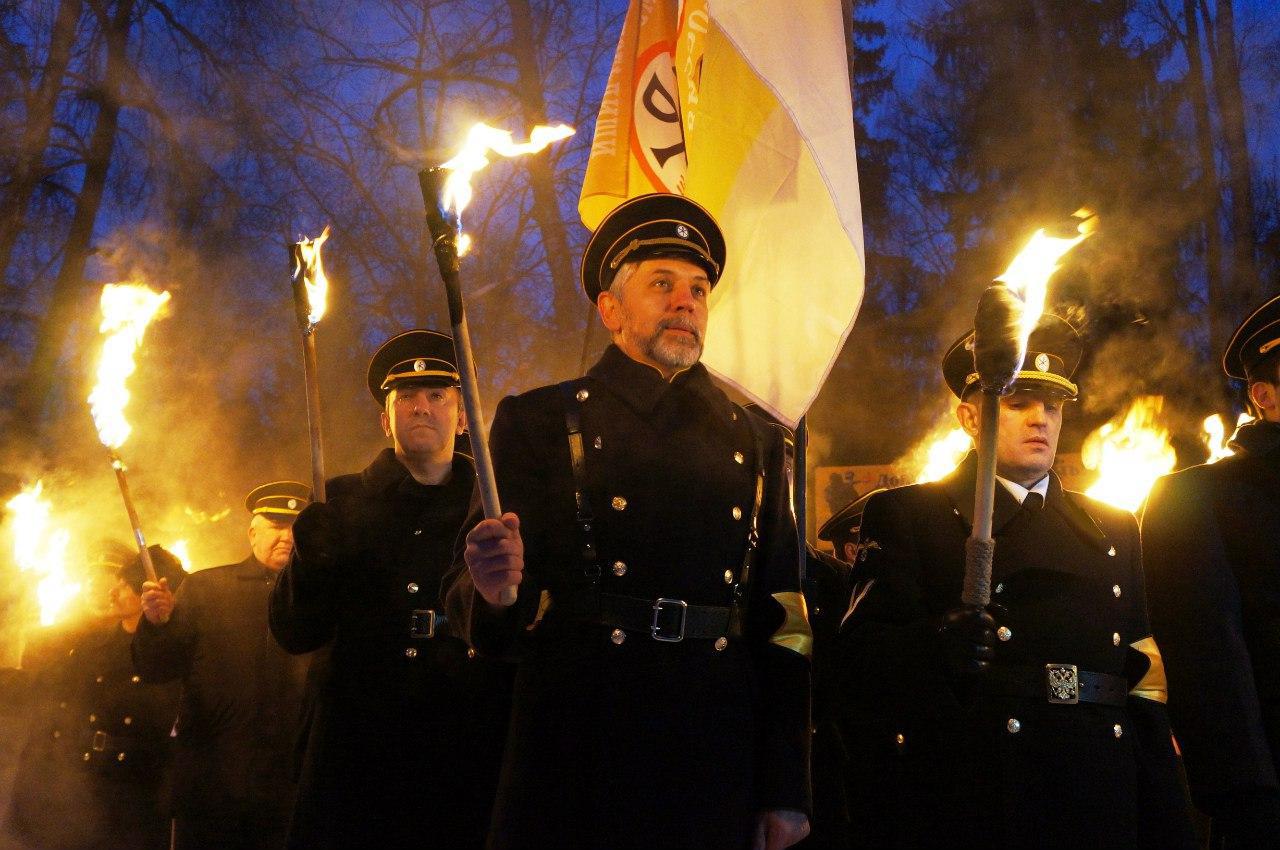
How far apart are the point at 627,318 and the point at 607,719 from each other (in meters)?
1.19

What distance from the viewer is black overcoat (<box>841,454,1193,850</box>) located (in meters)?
3.42

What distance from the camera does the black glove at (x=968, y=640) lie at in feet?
9.99

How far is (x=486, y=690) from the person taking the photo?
12.5ft

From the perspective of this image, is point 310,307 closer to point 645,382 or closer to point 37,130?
point 645,382

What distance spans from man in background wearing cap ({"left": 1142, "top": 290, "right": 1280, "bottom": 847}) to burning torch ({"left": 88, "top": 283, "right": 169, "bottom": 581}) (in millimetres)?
4294

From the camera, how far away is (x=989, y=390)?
3082 millimetres

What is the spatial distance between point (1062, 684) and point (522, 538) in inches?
73.0

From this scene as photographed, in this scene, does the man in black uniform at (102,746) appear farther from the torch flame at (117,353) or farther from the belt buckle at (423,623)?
the belt buckle at (423,623)

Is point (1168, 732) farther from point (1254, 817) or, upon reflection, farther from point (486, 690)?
point (486, 690)

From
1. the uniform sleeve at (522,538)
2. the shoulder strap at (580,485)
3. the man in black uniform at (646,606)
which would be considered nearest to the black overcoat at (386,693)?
the uniform sleeve at (522,538)

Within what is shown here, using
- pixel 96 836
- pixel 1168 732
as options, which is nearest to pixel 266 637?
pixel 96 836

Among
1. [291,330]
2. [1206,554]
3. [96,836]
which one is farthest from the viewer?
[291,330]

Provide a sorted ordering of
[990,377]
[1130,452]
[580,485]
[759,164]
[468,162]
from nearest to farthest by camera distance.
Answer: [468,162]
[580,485]
[990,377]
[759,164]
[1130,452]

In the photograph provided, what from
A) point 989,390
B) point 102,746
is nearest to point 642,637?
point 989,390
